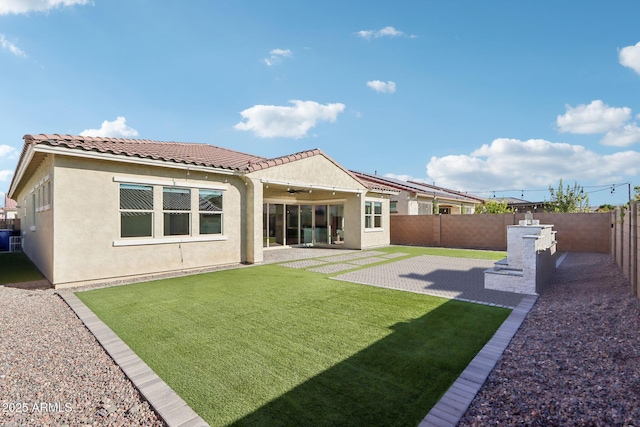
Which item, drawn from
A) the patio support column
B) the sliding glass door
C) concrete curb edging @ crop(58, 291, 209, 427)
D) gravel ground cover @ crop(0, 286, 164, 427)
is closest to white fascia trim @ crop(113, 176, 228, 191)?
the patio support column

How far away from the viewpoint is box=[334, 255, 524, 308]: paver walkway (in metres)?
7.81

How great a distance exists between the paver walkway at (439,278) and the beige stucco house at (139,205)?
17.0ft

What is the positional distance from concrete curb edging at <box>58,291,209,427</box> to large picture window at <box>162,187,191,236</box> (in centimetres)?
507

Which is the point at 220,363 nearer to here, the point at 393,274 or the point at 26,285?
the point at 393,274

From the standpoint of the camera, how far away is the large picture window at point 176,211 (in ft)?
34.6

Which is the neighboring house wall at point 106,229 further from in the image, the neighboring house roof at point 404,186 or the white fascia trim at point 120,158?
the neighboring house roof at point 404,186

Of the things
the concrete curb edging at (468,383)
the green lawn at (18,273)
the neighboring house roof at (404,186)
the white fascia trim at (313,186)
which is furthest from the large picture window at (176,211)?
the neighboring house roof at (404,186)

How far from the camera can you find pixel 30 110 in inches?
549

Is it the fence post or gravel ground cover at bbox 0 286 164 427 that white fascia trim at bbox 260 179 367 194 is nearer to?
gravel ground cover at bbox 0 286 164 427

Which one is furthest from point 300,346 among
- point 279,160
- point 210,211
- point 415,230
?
point 415,230

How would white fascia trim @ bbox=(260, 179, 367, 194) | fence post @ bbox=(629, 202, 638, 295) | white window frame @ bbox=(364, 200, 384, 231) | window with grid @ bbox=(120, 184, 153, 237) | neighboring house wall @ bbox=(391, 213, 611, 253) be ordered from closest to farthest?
fence post @ bbox=(629, 202, 638, 295)
window with grid @ bbox=(120, 184, 153, 237)
white fascia trim @ bbox=(260, 179, 367, 194)
neighboring house wall @ bbox=(391, 213, 611, 253)
white window frame @ bbox=(364, 200, 384, 231)

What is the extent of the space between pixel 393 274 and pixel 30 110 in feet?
56.6

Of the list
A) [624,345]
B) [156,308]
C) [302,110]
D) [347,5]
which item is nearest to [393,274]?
[624,345]

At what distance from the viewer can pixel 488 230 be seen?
20203mm
